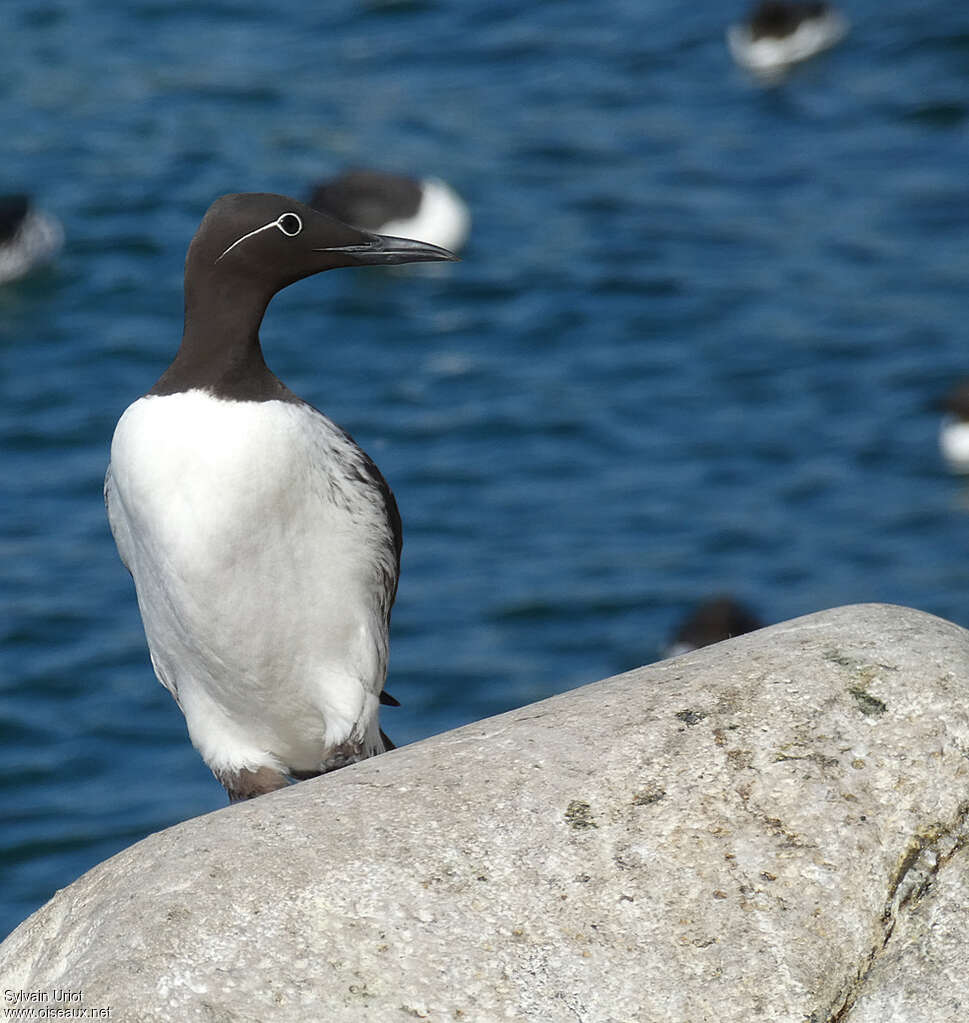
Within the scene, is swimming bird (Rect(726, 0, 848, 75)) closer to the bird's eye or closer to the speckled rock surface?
the bird's eye

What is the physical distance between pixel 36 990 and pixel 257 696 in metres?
1.58

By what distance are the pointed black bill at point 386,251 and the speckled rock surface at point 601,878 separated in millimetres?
1558

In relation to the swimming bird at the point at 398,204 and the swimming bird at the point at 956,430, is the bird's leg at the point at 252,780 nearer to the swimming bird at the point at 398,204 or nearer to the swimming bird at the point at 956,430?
the swimming bird at the point at 956,430

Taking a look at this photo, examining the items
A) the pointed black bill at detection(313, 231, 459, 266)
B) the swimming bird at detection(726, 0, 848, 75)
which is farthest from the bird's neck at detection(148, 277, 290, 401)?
the swimming bird at detection(726, 0, 848, 75)

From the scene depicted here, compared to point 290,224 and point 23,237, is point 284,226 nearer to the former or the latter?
point 290,224

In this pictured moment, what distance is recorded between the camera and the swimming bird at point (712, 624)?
1153 cm

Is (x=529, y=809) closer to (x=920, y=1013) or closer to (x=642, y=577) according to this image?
(x=920, y=1013)

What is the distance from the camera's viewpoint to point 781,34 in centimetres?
1811

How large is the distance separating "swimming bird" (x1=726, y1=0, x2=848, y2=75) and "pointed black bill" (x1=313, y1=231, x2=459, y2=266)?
42.8ft

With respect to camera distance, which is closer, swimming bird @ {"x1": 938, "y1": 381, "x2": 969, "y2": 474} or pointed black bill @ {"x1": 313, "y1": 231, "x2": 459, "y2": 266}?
pointed black bill @ {"x1": 313, "y1": 231, "x2": 459, "y2": 266}

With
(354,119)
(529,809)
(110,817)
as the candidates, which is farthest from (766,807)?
(354,119)

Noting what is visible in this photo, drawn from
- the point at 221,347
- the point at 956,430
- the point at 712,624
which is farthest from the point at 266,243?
the point at 956,430

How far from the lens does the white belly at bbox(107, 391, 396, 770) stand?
5.38m

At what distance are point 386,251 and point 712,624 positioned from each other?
20.6ft
